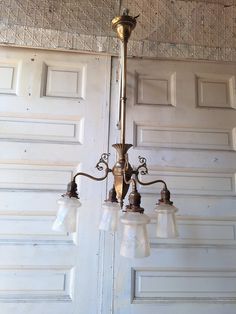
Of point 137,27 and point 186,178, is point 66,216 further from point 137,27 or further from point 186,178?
point 137,27

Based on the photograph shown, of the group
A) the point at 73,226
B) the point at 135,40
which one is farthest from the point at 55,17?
the point at 73,226

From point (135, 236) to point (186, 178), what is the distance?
55 centimetres

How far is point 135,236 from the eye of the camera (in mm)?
631

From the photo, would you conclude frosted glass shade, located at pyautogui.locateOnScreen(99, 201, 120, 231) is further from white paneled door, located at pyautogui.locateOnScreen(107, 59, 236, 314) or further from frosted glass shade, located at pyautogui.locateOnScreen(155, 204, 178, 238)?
white paneled door, located at pyautogui.locateOnScreen(107, 59, 236, 314)

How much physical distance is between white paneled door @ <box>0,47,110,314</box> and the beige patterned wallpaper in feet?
0.20

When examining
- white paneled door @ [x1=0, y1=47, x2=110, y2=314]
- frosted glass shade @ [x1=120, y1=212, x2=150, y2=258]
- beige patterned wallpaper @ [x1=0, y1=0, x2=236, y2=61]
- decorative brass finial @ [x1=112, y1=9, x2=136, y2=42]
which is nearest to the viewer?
frosted glass shade @ [x1=120, y1=212, x2=150, y2=258]

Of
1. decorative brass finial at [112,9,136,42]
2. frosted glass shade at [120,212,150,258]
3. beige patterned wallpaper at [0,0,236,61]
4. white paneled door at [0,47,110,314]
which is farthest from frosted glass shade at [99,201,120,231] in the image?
beige patterned wallpaper at [0,0,236,61]

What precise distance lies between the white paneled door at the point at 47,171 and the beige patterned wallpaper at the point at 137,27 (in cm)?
6

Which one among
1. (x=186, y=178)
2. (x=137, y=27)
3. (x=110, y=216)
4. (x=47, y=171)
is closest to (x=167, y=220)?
(x=110, y=216)

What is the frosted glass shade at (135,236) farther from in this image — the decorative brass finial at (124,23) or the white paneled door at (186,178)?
the decorative brass finial at (124,23)

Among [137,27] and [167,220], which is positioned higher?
[137,27]

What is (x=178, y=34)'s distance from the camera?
120 cm

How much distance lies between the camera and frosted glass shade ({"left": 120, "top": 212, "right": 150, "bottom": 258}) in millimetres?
630

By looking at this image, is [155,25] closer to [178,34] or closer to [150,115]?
[178,34]
